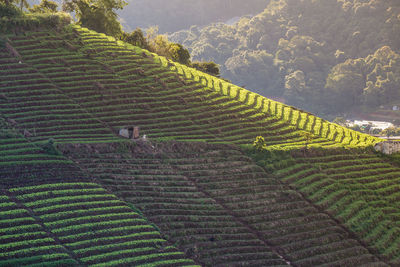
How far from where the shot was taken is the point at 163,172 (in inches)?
1547

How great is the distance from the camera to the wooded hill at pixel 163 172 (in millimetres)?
30266

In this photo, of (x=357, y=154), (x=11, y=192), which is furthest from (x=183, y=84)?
(x=11, y=192)

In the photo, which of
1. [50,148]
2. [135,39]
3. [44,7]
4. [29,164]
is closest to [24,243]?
[29,164]

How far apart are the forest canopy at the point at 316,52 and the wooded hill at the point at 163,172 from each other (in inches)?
3209

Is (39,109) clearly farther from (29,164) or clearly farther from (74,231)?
(74,231)

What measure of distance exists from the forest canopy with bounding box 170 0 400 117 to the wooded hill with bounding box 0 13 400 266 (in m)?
81.5

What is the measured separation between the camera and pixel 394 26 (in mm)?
152000

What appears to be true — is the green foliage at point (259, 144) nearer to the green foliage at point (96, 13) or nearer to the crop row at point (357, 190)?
the crop row at point (357, 190)

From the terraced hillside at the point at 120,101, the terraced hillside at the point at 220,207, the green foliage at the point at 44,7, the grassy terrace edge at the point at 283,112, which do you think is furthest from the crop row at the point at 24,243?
the green foliage at the point at 44,7

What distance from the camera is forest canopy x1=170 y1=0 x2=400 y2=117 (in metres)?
135

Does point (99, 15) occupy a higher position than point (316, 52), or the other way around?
point (316, 52)

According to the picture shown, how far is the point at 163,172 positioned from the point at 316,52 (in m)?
128

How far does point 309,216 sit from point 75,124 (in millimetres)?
22482

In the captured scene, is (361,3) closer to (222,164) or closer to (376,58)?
(376,58)
